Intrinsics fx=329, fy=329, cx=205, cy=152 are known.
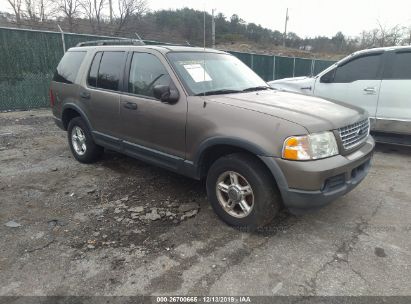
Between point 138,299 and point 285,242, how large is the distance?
4.90 ft

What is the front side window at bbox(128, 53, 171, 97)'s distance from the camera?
12.7 ft

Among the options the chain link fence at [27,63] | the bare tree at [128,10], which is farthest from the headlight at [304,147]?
the bare tree at [128,10]

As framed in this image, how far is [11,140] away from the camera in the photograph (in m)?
6.77

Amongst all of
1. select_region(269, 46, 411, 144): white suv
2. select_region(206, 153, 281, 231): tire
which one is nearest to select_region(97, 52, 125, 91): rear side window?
select_region(206, 153, 281, 231): tire

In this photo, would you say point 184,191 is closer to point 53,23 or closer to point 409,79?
point 409,79

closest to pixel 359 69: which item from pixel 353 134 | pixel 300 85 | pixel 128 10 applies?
pixel 300 85

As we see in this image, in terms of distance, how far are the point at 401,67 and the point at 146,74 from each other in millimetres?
4631

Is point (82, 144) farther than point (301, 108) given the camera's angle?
Yes

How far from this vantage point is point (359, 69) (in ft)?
21.0

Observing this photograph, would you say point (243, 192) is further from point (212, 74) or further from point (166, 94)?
point (212, 74)

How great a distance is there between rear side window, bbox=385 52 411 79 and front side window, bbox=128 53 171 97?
4409 mm

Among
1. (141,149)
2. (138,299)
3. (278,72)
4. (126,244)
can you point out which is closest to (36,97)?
(141,149)

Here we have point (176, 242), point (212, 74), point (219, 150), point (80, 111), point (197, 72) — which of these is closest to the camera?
point (176, 242)

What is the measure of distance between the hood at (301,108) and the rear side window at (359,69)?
9.41 ft
